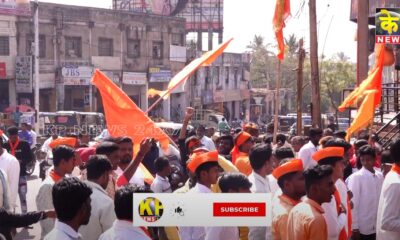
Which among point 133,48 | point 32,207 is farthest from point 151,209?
point 133,48

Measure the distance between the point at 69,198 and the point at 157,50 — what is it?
3578 centimetres

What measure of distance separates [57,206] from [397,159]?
9.20 ft

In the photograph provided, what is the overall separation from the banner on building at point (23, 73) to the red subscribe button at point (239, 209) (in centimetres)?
2821

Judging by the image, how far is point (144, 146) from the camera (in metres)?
5.33

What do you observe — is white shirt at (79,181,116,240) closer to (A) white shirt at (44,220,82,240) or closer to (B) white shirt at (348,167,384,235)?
(A) white shirt at (44,220,82,240)

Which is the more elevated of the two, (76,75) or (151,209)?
(76,75)

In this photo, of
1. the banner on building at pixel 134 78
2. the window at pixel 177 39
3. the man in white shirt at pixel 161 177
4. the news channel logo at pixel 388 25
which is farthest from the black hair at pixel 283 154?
the window at pixel 177 39

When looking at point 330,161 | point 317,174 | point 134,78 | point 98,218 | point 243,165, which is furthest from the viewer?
point 134,78

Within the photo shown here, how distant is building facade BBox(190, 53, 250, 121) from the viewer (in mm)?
44062

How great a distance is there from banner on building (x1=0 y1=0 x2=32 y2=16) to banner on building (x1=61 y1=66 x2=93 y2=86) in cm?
358

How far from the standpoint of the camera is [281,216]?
4445 millimetres

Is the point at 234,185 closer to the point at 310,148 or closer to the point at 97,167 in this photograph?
the point at 97,167

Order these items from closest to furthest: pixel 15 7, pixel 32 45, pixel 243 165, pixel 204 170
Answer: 1. pixel 204 170
2. pixel 243 165
3. pixel 32 45
4. pixel 15 7

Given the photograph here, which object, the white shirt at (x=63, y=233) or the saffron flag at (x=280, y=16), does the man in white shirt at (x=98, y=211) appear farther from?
the saffron flag at (x=280, y=16)
